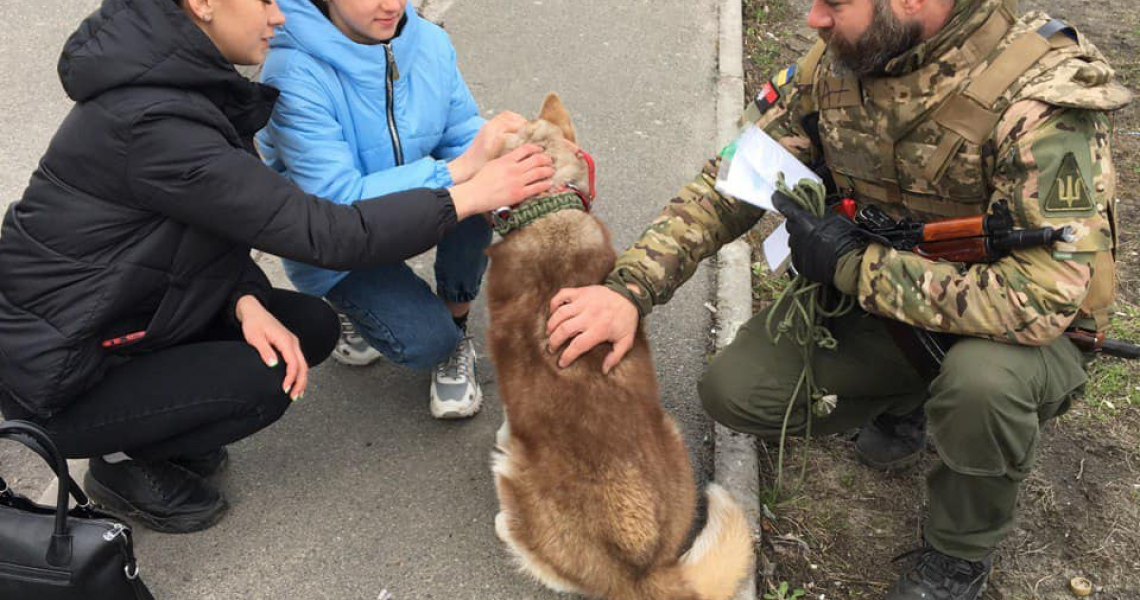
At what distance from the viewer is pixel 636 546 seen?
2.20 metres

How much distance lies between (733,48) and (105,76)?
4.50 meters

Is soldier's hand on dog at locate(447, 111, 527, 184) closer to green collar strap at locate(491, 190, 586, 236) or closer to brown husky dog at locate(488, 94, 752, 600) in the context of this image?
brown husky dog at locate(488, 94, 752, 600)

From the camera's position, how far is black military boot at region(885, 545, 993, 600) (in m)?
2.49

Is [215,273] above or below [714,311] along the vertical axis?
above

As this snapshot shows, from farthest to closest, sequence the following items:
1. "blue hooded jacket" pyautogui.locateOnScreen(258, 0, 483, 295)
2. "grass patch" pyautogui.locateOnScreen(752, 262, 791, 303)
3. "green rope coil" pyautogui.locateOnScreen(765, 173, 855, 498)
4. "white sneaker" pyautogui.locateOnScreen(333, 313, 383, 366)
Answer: "grass patch" pyautogui.locateOnScreen(752, 262, 791, 303)
"white sneaker" pyautogui.locateOnScreen(333, 313, 383, 366)
"blue hooded jacket" pyautogui.locateOnScreen(258, 0, 483, 295)
"green rope coil" pyautogui.locateOnScreen(765, 173, 855, 498)

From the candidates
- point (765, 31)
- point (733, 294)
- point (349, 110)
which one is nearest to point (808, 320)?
point (733, 294)

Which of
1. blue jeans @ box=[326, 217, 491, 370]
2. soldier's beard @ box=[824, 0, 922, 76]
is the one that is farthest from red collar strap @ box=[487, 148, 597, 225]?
soldier's beard @ box=[824, 0, 922, 76]

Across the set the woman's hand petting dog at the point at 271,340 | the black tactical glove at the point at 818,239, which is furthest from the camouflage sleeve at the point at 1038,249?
the woman's hand petting dog at the point at 271,340

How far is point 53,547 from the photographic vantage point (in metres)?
2.01

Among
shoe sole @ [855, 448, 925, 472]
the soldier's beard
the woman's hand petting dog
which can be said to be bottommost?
shoe sole @ [855, 448, 925, 472]

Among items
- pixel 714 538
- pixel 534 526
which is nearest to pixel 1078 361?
pixel 714 538

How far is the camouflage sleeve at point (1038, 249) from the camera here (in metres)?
2.10

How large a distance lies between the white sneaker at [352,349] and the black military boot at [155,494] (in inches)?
31.2

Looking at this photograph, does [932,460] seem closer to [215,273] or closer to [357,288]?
[357,288]
